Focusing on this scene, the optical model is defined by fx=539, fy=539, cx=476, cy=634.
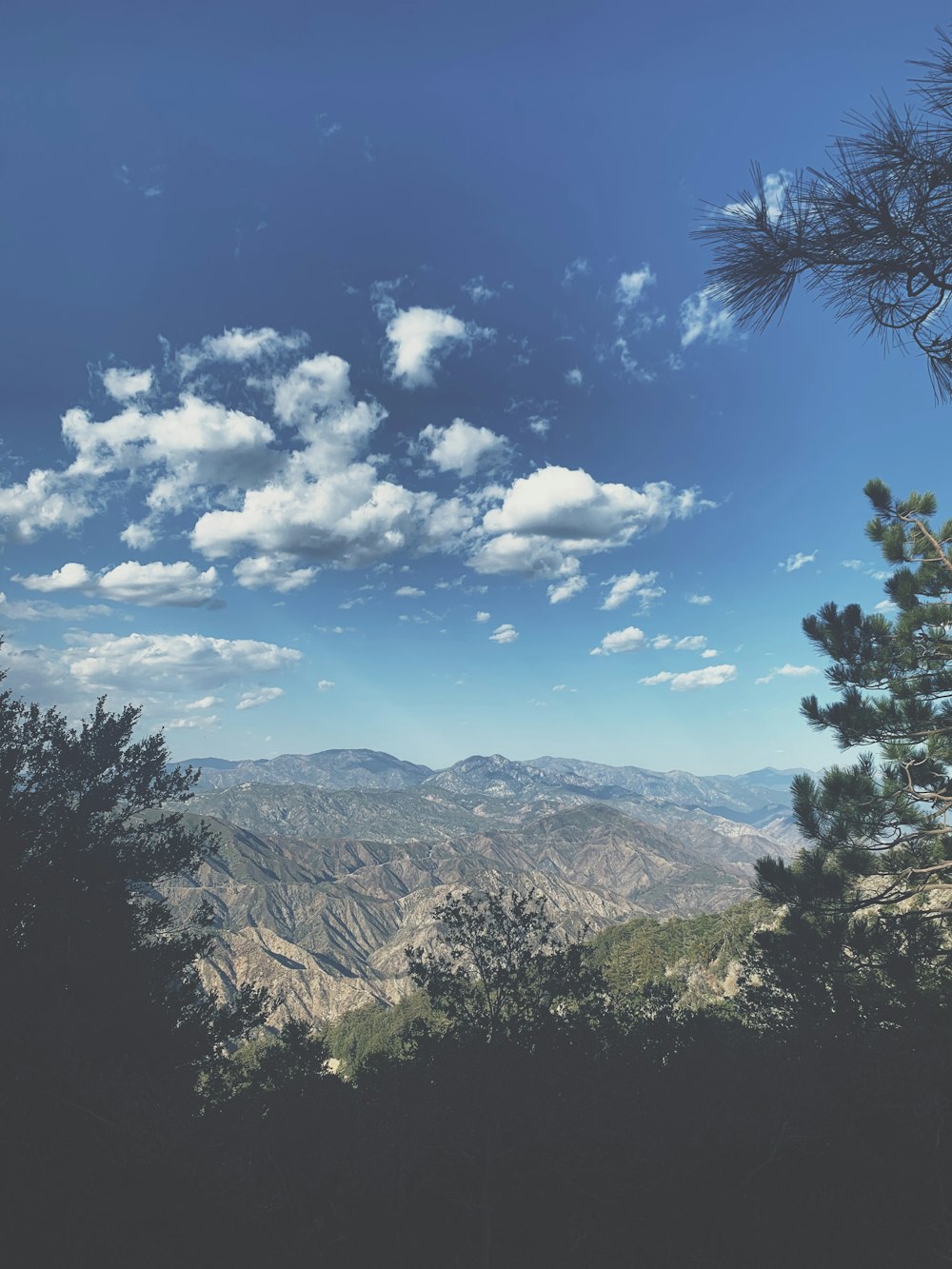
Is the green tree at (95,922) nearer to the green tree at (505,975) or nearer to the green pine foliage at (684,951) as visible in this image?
the green tree at (505,975)

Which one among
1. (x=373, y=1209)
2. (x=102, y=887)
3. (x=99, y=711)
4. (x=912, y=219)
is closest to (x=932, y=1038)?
(x=373, y=1209)

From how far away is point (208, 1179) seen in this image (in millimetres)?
8195

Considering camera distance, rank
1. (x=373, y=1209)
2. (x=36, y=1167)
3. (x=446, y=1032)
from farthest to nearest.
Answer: (x=446, y=1032) → (x=373, y=1209) → (x=36, y=1167)

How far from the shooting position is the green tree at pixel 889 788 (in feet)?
45.2

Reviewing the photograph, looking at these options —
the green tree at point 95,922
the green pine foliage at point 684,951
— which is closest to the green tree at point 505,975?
the green tree at point 95,922

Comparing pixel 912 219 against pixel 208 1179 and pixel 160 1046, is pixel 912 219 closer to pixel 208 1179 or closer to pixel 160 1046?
pixel 208 1179

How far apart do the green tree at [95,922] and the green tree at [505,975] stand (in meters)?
6.72

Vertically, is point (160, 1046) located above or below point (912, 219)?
below

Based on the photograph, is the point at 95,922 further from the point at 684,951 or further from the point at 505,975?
the point at 684,951

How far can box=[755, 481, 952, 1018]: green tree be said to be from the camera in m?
13.8

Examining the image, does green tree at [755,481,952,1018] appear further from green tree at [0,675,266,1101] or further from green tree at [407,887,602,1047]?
green tree at [0,675,266,1101]


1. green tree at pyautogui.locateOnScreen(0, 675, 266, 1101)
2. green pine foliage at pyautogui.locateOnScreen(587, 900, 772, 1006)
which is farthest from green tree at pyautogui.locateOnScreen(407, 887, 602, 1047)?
green pine foliage at pyautogui.locateOnScreen(587, 900, 772, 1006)

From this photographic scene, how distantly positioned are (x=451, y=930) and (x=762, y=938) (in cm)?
1192

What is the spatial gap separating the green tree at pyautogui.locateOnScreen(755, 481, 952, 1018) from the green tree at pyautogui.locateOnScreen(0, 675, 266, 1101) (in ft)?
56.2
